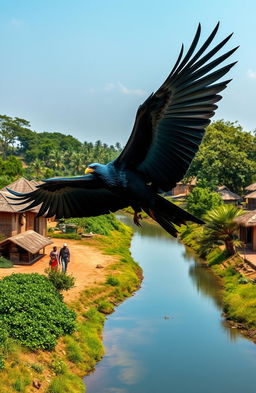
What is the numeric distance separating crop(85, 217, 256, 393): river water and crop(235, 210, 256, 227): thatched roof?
4070mm

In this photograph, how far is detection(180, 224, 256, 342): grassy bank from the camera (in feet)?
70.1

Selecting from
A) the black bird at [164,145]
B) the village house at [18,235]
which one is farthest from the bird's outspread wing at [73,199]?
the village house at [18,235]

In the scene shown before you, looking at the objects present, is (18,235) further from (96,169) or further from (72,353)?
(96,169)

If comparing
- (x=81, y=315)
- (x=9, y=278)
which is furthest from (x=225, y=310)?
(x=9, y=278)

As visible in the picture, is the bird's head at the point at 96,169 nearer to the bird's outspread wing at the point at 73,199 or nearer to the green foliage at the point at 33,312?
the bird's outspread wing at the point at 73,199

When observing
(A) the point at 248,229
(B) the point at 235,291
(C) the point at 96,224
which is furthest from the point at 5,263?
(A) the point at 248,229

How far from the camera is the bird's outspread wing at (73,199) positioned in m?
4.67

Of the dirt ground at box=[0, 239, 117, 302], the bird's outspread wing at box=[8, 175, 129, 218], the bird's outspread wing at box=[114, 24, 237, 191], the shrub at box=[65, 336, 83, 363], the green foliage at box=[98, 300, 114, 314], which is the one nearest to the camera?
the bird's outspread wing at box=[114, 24, 237, 191]

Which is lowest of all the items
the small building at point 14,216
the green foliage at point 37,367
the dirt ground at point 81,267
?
the green foliage at point 37,367

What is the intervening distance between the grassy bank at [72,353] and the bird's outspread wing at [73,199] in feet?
31.3

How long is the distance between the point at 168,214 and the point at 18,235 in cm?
2287

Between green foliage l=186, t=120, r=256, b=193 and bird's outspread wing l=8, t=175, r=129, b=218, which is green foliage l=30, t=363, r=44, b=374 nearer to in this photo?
bird's outspread wing l=8, t=175, r=129, b=218

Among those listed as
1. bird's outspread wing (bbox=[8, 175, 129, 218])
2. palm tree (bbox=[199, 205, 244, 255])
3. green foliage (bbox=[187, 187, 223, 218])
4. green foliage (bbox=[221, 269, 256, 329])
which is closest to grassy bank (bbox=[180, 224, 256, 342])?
green foliage (bbox=[221, 269, 256, 329])

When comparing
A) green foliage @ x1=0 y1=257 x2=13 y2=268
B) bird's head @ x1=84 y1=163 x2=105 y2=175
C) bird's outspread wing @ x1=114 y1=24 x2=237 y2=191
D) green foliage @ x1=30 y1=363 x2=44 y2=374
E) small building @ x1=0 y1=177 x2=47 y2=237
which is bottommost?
green foliage @ x1=30 y1=363 x2=44 y2=374
